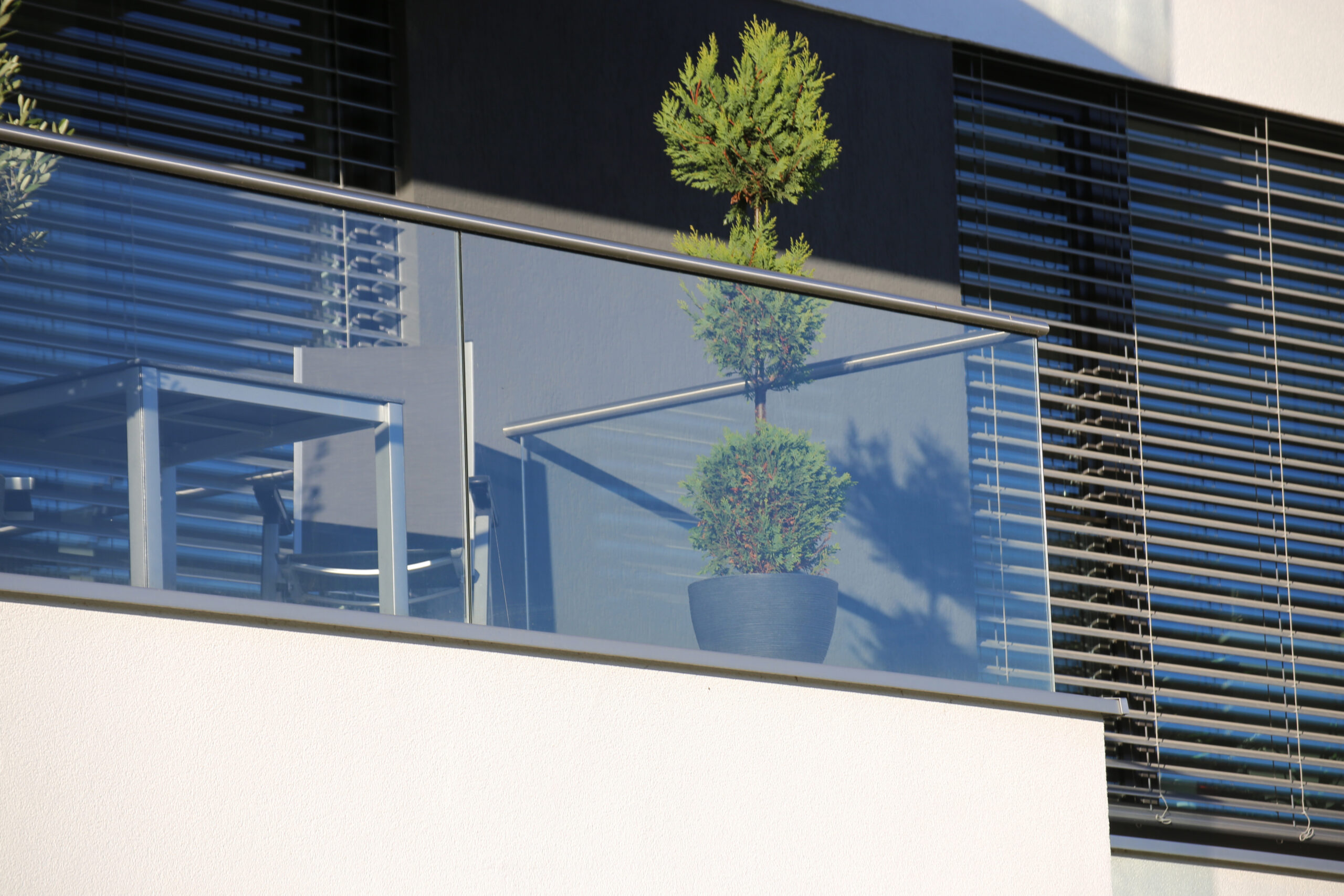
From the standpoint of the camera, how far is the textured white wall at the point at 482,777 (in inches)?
127

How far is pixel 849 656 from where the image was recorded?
4227mm

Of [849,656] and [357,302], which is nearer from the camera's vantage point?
[357,302]

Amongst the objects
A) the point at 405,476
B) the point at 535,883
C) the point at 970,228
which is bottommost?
the point at 535,883

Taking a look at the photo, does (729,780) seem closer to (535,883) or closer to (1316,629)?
(535,883)

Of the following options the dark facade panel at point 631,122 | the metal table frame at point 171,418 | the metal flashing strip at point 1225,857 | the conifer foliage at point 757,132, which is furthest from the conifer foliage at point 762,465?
the metal flashing strip at point 1225,857

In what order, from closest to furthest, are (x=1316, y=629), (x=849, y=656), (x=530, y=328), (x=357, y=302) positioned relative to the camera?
(x=357, y=302)
(x=530, y=328)
(x=849, y=656)
(x=1316, y=629)

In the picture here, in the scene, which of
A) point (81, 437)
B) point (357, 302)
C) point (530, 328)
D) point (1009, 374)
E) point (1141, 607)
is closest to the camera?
point (81, 437)

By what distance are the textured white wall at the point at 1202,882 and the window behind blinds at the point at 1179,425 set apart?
18 centimetres

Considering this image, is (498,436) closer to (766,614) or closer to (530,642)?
(530,642)

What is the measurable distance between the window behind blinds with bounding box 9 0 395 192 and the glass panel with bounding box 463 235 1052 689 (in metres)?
2.28

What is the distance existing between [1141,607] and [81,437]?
4.75m

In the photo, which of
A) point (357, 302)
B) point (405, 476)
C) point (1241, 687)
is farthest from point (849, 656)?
point (1241, 687)

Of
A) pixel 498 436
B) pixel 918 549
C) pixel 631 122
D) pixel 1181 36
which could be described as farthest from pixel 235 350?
pixel 1181 36

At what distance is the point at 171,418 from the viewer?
3342 millimetres
